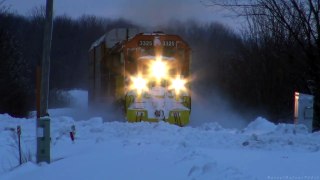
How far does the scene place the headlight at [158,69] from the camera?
18484mm

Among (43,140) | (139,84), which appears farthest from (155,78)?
(43,140)

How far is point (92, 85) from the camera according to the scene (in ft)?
97.2

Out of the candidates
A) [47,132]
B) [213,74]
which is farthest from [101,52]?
[213,74]

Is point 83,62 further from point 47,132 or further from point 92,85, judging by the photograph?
point 47,132

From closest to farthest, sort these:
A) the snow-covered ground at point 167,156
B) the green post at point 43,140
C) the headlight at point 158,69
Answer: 1. the snow-covered ground at point 167,156
2. the green post at point 43,140
3. the headlight at point 158,69

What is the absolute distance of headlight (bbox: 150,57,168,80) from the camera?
18.5m

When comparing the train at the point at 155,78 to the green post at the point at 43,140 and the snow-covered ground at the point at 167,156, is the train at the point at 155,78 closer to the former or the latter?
the snow-covered ground at the point at 167,156

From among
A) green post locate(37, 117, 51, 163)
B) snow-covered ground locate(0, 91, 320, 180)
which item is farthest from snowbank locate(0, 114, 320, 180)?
green post locate(37, 117, 51, 163)

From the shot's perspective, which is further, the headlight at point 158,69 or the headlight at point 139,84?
the headlight at point 158,69

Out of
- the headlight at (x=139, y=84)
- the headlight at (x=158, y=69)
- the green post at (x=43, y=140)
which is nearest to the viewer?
the green post at (x=43, y=140)

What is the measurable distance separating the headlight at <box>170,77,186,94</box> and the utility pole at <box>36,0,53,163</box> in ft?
25.8

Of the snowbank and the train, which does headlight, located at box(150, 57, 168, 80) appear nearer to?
the train

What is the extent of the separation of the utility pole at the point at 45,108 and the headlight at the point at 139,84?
7250 mm

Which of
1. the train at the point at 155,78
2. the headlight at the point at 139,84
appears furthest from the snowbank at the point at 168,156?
the headlight at the point at 139,84
